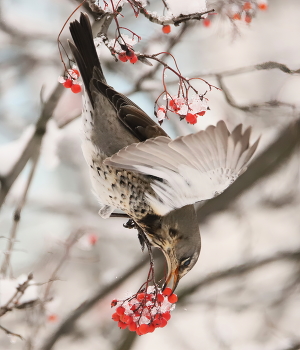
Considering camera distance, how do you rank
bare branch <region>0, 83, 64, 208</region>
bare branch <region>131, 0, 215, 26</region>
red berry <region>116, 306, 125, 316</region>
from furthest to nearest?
bare branch <region>0, 83, 64, 208</region>, red berry <region>116, 306, 125, 316</region>, bare branch <region>131, 0, 215, 26</region>

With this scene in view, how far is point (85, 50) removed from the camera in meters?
1.43

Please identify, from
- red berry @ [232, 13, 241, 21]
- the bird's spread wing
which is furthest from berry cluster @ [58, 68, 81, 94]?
red berry @ [232, 13, 241, 21]

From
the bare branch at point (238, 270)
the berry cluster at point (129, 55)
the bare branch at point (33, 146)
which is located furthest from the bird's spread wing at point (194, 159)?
the bare branch at point (238, 270)

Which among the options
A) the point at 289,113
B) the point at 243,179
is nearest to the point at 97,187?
the point at 243,179

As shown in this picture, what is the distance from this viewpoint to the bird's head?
4.55ft

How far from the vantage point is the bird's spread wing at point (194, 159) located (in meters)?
0.93

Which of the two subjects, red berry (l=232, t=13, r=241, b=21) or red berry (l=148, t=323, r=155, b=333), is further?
red berry (l=232, t=13, r=241, b=21)

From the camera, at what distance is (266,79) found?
276 cm

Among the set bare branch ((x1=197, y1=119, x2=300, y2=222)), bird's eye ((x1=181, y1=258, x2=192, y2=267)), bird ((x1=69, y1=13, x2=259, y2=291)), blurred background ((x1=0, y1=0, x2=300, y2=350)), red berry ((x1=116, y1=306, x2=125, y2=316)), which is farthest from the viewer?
bare branch ((x1=197, y1=119, x2=300, y2=222))

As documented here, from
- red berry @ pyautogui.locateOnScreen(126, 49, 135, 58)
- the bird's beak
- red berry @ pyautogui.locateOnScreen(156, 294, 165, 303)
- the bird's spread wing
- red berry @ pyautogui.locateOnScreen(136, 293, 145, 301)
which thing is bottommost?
red berry @ pyautogui.locateOnScreen(156, 294, 165, 303)

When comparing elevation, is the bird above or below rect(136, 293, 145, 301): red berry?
above

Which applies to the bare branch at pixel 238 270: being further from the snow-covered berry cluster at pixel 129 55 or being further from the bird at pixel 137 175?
the snow-covered berry cluster at pixel 129 55

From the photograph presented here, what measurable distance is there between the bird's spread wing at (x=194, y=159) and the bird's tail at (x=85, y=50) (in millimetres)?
514

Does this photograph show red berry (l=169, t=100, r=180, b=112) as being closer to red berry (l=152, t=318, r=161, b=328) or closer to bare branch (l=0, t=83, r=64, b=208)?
bare branch (l=0, t=83, r=64, b=208)
